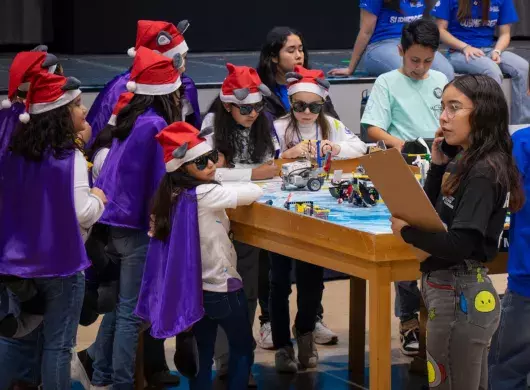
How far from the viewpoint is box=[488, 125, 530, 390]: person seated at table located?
3.95m

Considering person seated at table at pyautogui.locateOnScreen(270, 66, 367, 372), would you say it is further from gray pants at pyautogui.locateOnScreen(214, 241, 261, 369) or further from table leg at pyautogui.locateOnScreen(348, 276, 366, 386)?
gray pants at pyautogui.locateOnScreen(214, 241, 261, 369)

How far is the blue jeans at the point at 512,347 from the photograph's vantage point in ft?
13.0

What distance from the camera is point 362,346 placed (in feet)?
18.3

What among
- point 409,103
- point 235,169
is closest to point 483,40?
point 409,103

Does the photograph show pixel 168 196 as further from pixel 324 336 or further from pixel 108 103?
pixel 324 336

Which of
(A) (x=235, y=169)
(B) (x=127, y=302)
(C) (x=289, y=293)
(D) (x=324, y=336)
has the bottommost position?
(D) (x=324, y=336)

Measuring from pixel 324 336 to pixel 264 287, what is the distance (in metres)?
0.40

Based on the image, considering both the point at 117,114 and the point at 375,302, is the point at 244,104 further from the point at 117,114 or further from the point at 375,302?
the point at 375,302

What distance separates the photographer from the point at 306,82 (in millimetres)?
5559

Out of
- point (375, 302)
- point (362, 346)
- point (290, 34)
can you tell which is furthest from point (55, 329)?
point (290, 34)

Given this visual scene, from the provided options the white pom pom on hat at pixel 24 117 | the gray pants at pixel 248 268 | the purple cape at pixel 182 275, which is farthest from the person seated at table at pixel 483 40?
the white pom pom on hat at pixel 24 117

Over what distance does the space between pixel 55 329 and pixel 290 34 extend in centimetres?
223

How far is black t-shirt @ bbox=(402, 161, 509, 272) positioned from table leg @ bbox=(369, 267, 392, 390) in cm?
36

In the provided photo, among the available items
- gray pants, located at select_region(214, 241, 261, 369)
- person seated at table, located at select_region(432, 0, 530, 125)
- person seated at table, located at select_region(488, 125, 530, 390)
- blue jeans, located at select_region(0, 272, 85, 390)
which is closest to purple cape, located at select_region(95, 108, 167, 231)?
blue jeans, located at select_region(0, 272, 85, 390)
